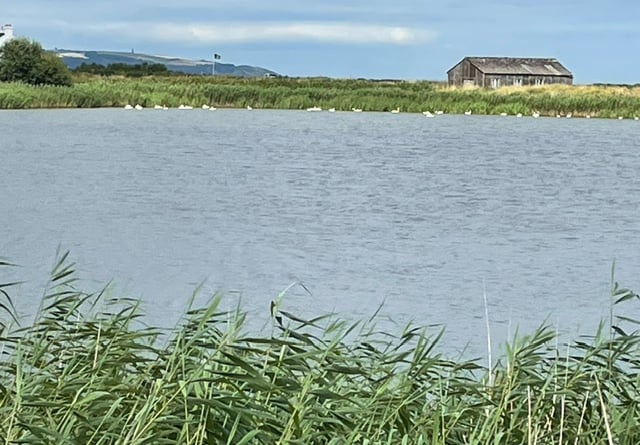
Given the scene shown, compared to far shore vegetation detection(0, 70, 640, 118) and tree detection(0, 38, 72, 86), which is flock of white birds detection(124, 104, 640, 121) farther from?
tree detection(0, 38, 72, 86)

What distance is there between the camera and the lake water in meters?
6.03

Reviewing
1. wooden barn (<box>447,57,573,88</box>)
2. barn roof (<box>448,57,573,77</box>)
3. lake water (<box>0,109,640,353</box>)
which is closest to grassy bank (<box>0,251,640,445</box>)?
lake water (<box>0,109,640,353</box>)

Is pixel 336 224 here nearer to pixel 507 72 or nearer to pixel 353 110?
pixel 353 110

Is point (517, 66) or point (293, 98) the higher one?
point (517, 66)

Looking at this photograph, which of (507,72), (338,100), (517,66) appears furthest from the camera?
(517,66)

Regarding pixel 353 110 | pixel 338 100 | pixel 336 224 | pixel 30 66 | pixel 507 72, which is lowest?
pixel 353 110

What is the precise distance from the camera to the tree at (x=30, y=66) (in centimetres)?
3856

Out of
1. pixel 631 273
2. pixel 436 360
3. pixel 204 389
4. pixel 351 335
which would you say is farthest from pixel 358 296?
pixel 204 389

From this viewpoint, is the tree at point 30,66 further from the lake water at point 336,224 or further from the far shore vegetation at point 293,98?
the lake water at point 336,224

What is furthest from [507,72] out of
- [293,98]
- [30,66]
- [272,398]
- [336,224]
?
[272,398]

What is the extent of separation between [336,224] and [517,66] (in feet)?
157

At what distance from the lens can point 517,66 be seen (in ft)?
183

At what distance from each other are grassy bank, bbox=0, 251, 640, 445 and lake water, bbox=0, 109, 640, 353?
1653mm

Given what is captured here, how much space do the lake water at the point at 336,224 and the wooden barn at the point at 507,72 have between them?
3442cm
